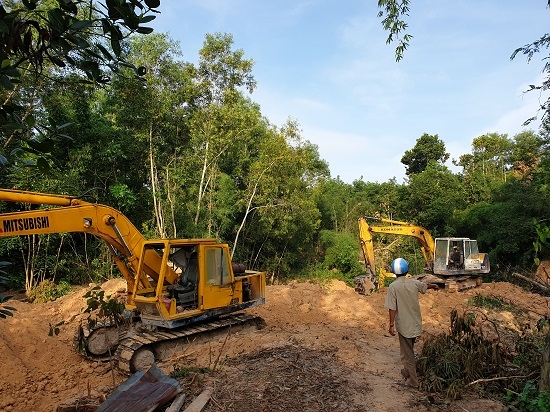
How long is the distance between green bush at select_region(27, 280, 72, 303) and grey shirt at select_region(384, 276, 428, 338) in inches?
469

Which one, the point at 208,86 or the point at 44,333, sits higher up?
the point at 208,86

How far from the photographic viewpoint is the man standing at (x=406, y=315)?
19.0 ft

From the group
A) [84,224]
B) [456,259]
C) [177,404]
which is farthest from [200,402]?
[456,259]

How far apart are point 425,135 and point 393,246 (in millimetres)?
13245

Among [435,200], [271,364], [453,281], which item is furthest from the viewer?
[435,200]

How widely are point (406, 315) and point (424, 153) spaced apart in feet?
110

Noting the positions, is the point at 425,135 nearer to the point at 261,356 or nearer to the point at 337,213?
the point at 337,213

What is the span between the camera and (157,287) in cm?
763

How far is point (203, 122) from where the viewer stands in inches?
668

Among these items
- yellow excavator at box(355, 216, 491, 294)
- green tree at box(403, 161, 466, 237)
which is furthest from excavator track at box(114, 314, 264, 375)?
green tree at box(403, 161, 466, 237)

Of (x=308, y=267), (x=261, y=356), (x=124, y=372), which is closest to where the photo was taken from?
(x=261, y=356)

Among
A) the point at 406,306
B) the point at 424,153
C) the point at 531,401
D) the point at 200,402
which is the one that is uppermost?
the point at 424,153

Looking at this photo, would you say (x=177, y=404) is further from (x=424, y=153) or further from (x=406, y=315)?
(x=424, y=153)

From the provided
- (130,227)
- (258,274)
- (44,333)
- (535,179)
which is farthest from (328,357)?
(535,179)
